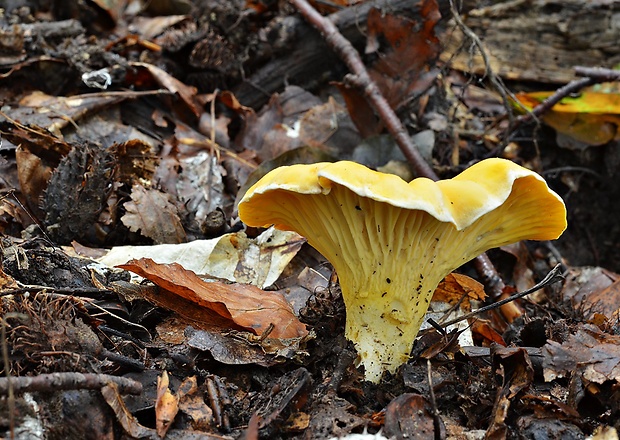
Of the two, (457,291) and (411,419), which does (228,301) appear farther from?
(457,291)

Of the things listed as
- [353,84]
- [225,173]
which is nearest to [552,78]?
[353,84]

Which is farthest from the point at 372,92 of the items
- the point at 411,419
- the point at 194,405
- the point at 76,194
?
the point at 194,405

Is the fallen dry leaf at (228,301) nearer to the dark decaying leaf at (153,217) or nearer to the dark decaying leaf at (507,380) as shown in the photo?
the dark decaying leaf at (153,217)

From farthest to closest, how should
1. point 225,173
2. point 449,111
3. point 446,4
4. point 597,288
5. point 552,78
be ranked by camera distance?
point 552,78 → point 449,111 → point 446,4 → point 225,173 → point 597,288

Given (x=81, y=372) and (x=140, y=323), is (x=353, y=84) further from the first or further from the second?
(x=81, y=372)

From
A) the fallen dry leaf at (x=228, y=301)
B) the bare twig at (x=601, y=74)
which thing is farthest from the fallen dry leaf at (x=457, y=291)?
the bare twig at (x=601, y=74)

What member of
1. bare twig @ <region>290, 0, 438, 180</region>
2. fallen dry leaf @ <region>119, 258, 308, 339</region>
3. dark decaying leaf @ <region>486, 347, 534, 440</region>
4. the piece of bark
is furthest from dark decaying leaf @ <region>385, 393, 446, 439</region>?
the piece of bark
